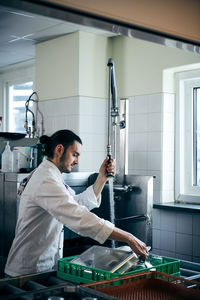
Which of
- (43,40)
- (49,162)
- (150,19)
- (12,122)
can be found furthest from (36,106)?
(150,19)

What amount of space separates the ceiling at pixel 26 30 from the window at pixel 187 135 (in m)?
0.94

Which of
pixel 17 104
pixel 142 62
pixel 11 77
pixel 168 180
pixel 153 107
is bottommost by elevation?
pixel 168 180

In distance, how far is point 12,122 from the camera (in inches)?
245

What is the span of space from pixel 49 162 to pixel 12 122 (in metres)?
4.03

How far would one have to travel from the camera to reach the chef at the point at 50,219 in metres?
1.93

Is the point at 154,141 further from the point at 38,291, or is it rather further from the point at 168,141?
the point at 38,291

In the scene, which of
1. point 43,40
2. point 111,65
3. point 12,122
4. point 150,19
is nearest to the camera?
point 150,19

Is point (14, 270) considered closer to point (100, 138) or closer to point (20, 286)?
point (20, 286)

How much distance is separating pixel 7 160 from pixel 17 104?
2.57 m

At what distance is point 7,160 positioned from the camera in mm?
3748

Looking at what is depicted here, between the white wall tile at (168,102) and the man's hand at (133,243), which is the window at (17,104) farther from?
the man's hand at (133,243)

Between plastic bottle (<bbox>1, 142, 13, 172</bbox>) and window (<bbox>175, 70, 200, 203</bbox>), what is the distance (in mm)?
1530

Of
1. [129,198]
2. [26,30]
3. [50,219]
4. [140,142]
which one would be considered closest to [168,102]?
[140,142]

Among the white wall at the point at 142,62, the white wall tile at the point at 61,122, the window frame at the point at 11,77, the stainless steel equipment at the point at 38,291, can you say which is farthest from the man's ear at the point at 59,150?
the window frame at the point at 11,77
